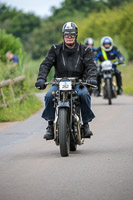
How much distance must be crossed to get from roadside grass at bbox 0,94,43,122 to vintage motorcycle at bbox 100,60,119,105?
2125 millimetres

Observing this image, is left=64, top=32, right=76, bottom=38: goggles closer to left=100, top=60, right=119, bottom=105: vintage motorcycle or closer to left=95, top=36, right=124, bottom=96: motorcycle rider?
left=100, top=60, right=119, bottom=105: vintage motorcycle

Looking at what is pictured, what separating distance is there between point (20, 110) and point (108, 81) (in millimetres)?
3953

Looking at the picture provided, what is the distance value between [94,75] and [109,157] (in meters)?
1.34

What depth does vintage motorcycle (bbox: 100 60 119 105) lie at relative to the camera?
20000 mm

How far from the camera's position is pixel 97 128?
43.6ft

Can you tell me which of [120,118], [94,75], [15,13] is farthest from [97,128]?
[15,13]

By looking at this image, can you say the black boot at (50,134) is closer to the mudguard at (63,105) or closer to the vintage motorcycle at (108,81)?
the mudguard at (63,105)

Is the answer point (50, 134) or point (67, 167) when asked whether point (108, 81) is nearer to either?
point (50, 134)

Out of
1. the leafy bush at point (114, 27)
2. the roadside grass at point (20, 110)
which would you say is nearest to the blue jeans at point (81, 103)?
the roadside grass at point (20, 110)

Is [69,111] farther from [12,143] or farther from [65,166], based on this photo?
[12,143]

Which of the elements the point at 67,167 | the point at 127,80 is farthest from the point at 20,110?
the point at 127,80

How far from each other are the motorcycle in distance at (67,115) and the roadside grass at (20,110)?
21.1ft

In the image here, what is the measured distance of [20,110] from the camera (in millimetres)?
17156

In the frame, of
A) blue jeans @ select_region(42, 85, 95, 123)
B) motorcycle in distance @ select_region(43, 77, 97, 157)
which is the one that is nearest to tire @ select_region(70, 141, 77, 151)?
motorcycle in distance @ select_region(43, 77, 97, 157)
